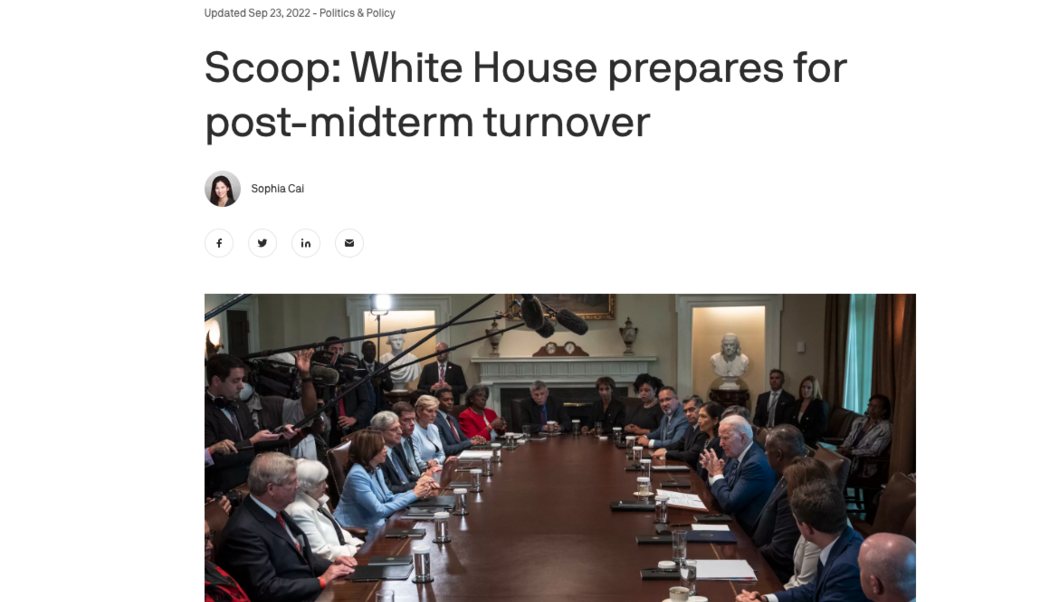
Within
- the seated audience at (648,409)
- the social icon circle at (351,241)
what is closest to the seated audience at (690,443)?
the seated audience at (648,409)

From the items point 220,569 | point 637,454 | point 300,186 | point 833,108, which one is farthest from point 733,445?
point 300,186

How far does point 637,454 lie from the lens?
5.42 metres

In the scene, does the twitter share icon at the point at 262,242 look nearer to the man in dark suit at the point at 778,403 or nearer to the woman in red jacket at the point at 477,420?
the woman in red jacket at the point at 477,420

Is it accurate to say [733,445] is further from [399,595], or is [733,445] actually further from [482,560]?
[399,595]

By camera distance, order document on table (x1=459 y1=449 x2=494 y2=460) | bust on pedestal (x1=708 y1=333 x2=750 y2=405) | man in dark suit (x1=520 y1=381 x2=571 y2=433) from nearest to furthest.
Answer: document on table (x1=459 y1=449 x2=494 y2=460)
man in dark suit (x1=520 y1=381 x2=571 y2=433)
bust on pedestal (x1=708 y1=333 x2=750 y2=405)

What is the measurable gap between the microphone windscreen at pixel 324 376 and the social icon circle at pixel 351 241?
4.38 meters

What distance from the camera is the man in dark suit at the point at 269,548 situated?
288cm

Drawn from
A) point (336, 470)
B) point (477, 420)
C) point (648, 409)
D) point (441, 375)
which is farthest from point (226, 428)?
point (441, 375)

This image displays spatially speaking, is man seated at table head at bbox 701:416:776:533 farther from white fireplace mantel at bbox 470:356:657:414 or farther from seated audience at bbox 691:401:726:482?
white fireplace mantel at bbox 470:356:657:414

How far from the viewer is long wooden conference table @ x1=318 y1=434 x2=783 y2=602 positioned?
2.64 meters

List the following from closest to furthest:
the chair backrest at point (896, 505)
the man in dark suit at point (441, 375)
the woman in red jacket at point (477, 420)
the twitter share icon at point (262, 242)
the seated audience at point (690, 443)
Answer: the twitter share icon at point (262, 242), the chair backrest at point (896, 505), the seated audience at point (690, 443), the woman in red jacket at point (477, 420), the man in dark suit at point (441, 375)

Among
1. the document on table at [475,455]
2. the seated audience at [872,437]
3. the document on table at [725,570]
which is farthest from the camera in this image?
the seated audience at [872,437]

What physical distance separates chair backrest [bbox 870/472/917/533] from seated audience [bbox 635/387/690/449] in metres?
2.45

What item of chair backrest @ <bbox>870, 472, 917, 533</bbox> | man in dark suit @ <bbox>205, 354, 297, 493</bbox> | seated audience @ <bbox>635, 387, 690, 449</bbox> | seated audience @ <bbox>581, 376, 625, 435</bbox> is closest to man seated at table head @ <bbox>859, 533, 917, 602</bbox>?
chair backrest @ <bbox>870, 472, 917, 533</bbox>
